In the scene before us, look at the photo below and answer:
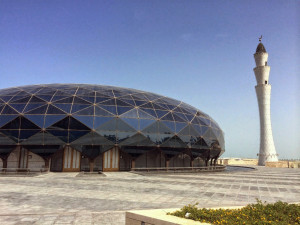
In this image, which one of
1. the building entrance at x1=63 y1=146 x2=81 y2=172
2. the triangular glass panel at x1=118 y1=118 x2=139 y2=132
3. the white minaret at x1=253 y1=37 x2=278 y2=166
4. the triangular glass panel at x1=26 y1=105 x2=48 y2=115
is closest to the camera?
the triangular glass panel at x1=26 y1=105 x2=48 y2=115

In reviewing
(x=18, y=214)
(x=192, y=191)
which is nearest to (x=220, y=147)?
(x=192, y=191)

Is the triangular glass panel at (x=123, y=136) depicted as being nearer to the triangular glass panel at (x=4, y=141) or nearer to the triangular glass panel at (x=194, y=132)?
the triangular glass panel at (x=194, y=132)

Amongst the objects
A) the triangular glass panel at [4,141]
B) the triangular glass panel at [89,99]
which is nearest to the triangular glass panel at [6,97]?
the triangular glass panel at [4,141]

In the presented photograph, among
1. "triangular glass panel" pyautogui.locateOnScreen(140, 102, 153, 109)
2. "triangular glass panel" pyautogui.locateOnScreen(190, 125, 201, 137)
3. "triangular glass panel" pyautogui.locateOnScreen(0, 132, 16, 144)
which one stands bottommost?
"triangular glass panel" pyautogui.locateOnScreen(0, 132, 16, 144)

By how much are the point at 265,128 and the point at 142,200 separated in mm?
58217

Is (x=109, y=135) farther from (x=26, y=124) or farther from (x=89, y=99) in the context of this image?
(x=26, y=124)

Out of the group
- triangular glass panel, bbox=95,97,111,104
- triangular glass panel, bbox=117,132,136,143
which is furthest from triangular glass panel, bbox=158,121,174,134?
triangular glass panel, bbox=95,97,111,104

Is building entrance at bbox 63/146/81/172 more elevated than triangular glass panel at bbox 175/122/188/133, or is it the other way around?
triangular glass panel at bbox 175/122/188/133

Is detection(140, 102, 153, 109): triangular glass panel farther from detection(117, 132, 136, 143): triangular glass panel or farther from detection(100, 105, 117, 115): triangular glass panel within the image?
detection(117, 132, 136, 143): triangular glass panel

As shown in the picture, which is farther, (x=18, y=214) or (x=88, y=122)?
(x=88, y=122)

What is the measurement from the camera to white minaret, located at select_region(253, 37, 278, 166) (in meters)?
61.2

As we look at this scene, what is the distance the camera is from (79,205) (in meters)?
11.3

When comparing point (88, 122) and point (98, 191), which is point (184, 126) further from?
point (98, 191)

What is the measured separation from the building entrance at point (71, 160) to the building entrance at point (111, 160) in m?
3.16
